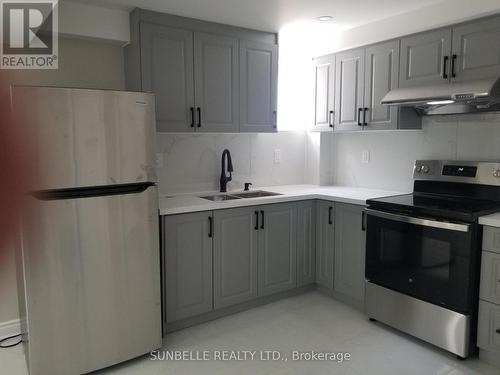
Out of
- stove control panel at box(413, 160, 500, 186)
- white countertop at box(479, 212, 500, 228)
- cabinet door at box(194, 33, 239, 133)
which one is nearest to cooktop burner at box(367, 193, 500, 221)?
white countertop at box(479, 212, 500, 228)

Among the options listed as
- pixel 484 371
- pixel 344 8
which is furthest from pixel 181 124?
pixel 484 371

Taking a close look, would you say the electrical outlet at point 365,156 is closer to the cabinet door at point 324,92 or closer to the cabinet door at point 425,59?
the cabinet door at point 324,92

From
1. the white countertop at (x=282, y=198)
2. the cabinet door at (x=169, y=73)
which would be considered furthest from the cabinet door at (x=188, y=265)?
the cabinet door at (x=169, y=73)

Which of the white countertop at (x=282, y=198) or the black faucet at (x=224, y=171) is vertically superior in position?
the black faucet at (x=224, y=171)

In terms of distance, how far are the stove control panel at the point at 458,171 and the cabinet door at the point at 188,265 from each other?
1.66 m

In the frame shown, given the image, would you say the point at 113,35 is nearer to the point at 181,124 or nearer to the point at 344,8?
the point at 181,124

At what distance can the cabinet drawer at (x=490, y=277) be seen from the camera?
2275mm

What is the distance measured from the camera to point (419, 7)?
2783 millimetres

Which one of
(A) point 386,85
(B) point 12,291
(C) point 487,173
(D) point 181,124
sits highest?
(A) point 386,85

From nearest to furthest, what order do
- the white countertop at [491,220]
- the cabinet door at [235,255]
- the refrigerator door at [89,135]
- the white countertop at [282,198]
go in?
the refrigerator door at [89,135], the white countertop at [491,220], the white countertop at [282,198], the cabinet door at [235,255]

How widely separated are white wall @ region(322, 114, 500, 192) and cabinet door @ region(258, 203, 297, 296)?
0.84 metres

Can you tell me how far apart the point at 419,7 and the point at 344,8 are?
52 centimetres

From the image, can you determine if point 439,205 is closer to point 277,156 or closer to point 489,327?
point 489,327

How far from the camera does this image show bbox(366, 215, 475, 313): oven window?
237 cm
